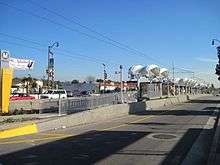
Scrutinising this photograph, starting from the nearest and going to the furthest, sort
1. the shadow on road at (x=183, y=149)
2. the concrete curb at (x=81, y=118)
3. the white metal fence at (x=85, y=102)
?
1. the shadow on road at (x=183, y=149)
2. the concrete curb at (x=81, y=118)
3. the white metal fence at (x=85, y=102)

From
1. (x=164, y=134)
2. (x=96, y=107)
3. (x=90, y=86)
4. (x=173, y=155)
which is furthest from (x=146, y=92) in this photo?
(x=90, y=86)

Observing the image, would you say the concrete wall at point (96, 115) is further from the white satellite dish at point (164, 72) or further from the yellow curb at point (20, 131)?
the white satellite dish at point (164, 72)

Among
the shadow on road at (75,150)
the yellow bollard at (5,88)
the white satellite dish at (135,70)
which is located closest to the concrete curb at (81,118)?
the shadow on road at (75,150)

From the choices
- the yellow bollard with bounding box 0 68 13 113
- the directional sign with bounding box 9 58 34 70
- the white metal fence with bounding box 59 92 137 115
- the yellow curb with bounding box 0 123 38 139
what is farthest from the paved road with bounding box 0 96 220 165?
the directional sign with bounding box 9 58 34 70

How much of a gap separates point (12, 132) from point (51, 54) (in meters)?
57.1

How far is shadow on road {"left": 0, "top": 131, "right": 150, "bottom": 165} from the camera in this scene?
11.5 m

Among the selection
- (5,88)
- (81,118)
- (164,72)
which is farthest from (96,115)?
(164,72)

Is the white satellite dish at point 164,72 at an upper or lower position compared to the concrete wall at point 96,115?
upper

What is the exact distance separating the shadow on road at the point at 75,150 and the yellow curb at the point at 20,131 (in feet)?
7.28

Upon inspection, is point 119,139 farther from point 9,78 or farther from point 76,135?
point 9,78

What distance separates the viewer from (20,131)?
702 inches

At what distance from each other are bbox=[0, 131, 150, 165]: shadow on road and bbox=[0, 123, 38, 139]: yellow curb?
7.28 ft

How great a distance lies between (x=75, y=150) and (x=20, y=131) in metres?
5.10

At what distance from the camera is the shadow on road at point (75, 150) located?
11.5 metres
